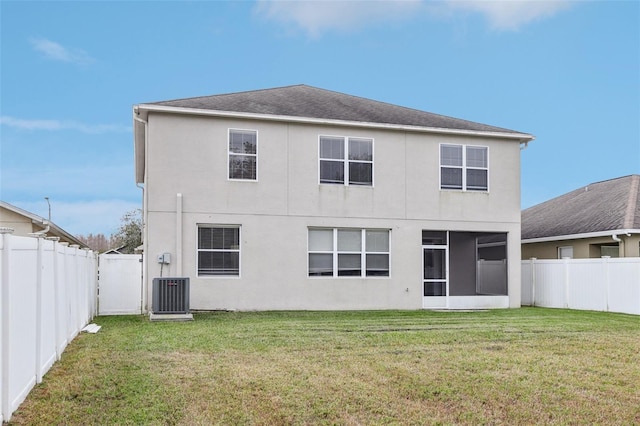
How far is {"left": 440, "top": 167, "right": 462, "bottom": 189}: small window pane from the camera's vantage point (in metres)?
18.6

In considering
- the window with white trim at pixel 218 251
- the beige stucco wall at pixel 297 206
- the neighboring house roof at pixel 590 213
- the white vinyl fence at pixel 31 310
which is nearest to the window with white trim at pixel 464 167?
the beige stucco wall at pixel 297 206

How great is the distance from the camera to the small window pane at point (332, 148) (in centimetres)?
1770

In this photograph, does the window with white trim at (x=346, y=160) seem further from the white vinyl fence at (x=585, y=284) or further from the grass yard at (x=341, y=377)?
the white vinyl fence at (x=585, y=284)

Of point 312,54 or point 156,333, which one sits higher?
point 312,54

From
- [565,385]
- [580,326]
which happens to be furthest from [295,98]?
[565,385]

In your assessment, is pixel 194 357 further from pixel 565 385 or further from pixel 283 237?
pixel 283 237

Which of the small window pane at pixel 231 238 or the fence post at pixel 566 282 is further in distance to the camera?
the fence post at pixel 566 282

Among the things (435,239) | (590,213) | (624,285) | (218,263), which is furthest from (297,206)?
(590,213)

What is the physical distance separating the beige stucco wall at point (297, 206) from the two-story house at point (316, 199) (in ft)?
0.11

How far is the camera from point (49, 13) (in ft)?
68.1

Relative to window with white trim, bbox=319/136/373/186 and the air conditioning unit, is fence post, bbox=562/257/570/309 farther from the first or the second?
the air conditioning unit

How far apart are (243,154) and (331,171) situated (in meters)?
2.70

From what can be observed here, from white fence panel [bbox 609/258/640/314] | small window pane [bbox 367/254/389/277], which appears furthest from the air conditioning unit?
white fence panel [bbox 609/258/640/314]

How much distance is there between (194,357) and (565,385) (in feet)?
16.8
